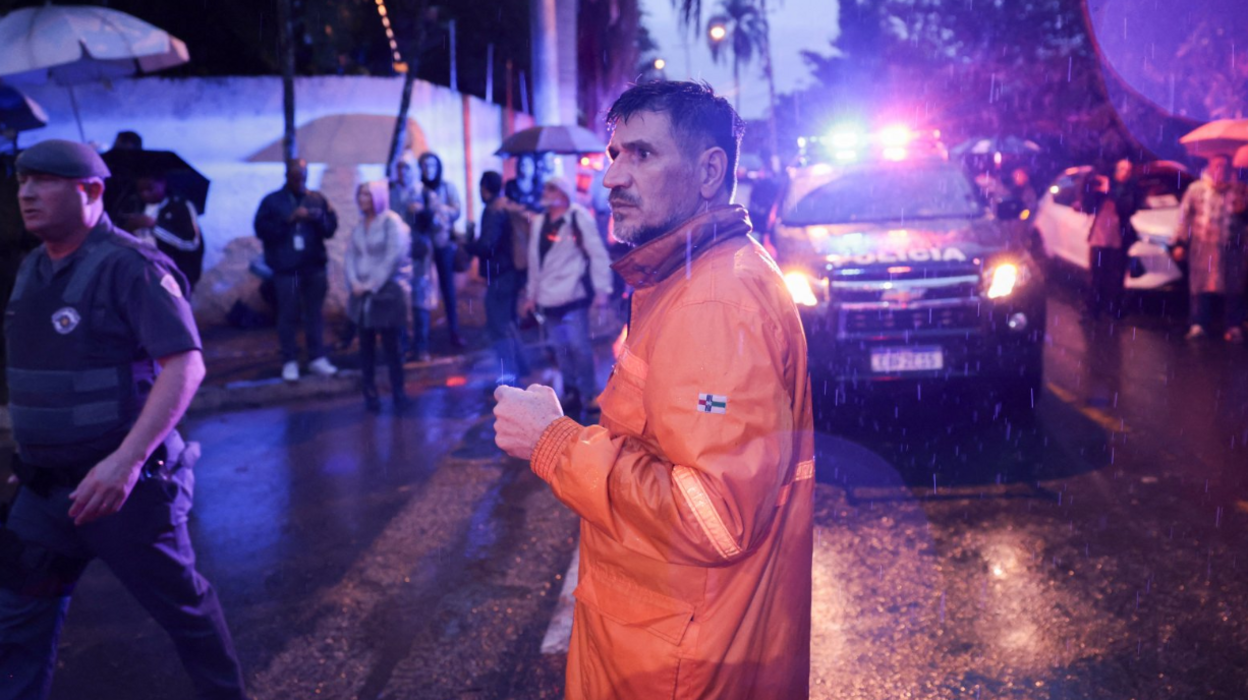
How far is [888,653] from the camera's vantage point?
156 inches

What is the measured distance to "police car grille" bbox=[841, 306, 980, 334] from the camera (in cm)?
677

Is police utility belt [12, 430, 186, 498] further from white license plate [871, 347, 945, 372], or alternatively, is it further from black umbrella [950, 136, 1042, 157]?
black umbrella [950, 136, 1042, 157]

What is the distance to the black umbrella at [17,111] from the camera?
1027 cm

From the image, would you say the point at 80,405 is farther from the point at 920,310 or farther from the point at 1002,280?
the point at 1002,280

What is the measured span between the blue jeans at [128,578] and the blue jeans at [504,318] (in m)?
5.41

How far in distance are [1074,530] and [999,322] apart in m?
2.04

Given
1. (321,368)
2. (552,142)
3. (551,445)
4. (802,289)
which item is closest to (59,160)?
(551,445)

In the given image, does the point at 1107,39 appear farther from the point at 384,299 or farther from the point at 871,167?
the point at 384,299

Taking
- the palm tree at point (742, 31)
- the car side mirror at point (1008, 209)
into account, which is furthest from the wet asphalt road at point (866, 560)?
the palm tree at point (742, 31)

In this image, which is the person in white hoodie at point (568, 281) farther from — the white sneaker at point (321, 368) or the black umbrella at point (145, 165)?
the black umbrella at point (145, 165)

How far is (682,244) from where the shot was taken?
196 centimetres

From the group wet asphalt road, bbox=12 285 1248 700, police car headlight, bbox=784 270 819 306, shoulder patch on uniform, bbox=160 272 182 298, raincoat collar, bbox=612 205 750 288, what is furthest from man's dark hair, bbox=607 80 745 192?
police car headlight, bbox=784 270 819 306

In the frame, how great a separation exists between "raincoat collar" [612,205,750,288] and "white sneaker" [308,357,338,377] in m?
8.17

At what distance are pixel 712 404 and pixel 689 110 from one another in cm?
63
